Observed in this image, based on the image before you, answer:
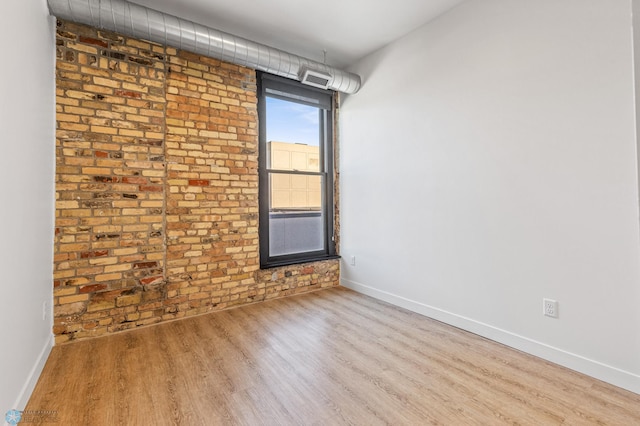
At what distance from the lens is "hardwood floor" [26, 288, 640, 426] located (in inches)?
67.1

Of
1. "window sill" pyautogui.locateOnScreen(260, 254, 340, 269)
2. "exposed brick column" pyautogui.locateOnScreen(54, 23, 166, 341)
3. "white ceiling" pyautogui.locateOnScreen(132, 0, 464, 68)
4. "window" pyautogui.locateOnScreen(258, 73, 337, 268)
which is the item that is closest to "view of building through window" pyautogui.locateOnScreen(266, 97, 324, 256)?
"window" pyautogui.locateOnScreen(258, 73, 337, 268)

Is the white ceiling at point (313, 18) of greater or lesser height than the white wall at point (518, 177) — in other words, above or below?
above

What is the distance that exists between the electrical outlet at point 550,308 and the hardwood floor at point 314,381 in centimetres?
36

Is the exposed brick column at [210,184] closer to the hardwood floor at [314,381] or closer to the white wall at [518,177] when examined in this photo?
the hardwood floor at [314,381]

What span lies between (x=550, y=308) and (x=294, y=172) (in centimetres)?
303

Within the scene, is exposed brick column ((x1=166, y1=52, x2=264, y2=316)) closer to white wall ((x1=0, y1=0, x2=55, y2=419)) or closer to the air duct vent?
the air duct vent

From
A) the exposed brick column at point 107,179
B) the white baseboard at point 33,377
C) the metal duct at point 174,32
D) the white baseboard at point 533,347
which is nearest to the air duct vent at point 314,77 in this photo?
the metal duct at point 174,32

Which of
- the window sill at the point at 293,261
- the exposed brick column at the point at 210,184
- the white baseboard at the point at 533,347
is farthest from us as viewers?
the window sill at the point at 293,261

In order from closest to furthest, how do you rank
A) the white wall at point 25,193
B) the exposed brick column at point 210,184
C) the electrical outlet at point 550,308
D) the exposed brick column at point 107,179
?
the white wall at point 25,193 → the electrical outlet at point 550,308 → the exposed brick column at point 107,179 → the exposed brick column at point 210,184

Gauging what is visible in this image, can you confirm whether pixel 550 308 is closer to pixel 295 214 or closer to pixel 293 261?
pixel 293 261

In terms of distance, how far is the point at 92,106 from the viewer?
272 cm

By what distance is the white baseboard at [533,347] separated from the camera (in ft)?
6.50

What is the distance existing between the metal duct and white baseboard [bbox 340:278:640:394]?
2921mm

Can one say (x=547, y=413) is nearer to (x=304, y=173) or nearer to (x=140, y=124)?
(x=304, y=173)
